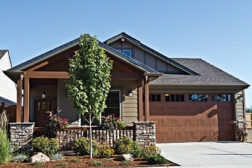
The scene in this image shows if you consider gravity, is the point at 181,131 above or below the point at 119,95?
below

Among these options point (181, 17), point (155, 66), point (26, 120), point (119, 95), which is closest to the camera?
point (26, 120)

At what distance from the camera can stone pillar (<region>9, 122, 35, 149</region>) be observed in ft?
31.9

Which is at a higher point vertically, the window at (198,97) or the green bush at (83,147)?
the window at (198,97)

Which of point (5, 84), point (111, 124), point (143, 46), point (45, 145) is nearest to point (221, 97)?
point (143, 46)

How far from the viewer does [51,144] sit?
924cm

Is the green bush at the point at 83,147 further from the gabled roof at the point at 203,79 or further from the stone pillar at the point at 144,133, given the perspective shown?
the gabled roof at the point at 203,79

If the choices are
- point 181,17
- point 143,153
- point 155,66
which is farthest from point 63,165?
point 155,66

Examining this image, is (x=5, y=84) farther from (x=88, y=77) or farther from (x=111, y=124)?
(x=88, y=77)

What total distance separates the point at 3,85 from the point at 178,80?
477 inches

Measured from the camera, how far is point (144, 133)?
10.6 metres

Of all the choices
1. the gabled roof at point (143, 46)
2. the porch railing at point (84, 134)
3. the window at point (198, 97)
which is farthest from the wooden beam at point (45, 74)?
the window at point (198, 97)

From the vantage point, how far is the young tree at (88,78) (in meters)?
8.64

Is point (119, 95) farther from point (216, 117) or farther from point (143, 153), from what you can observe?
point (216, 117)

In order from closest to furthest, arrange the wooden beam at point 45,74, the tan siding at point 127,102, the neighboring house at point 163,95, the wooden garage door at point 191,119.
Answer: the wooden beam at point 45,74 < the neighboring house at point 163,95 < the tan siding at point 127,102 < the wooden garage door at point 191,119
